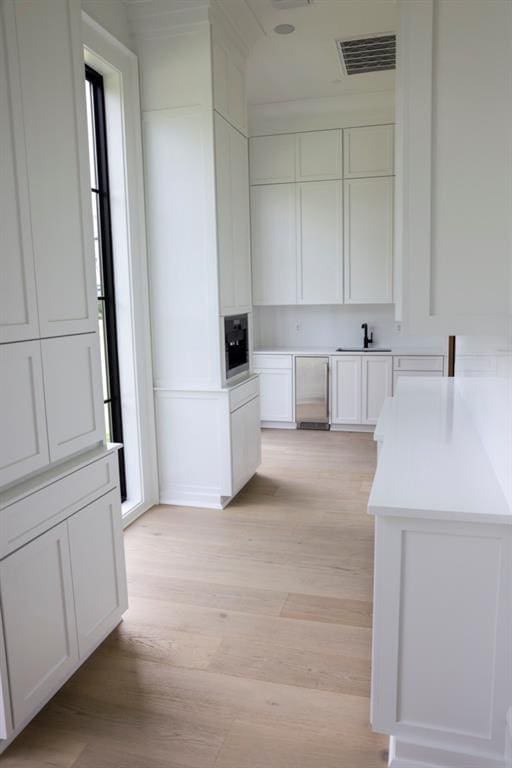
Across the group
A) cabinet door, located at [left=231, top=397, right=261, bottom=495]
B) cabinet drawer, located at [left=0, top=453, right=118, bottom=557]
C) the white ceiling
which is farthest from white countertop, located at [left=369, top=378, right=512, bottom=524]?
the white ceiling

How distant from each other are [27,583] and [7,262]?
105cm

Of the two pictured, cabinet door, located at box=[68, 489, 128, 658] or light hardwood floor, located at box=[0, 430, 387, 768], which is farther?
cabinet door, located at box=[68, 489, 128, 658]

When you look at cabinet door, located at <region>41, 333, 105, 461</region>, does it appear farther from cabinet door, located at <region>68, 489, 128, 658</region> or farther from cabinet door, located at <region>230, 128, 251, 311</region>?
cabinet door, located at <region>230, 128, 251, 311</region>

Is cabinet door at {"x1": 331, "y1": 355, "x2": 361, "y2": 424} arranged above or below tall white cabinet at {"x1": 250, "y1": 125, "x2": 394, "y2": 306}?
below

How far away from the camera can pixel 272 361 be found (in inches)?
234

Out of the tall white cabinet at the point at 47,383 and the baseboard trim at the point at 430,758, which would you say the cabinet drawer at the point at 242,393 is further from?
the baseboard trim at the point at 430,758

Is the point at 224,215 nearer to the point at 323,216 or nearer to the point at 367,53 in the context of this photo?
the point at 367,53

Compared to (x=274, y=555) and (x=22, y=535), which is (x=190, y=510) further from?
(x=22, y=535)

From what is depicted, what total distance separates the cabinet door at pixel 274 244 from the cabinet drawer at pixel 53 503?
392 centimetres

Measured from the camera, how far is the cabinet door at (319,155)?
5.55 metres

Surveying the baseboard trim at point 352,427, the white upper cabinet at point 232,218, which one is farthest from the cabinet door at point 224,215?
the baseboard trim at point 352,427

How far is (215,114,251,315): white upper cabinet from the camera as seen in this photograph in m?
3.63

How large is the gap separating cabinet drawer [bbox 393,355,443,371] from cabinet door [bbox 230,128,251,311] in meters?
2.03

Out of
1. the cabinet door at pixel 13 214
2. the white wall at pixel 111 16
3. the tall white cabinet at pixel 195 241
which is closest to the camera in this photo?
the cabinet door at pixel 13 214
